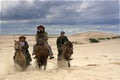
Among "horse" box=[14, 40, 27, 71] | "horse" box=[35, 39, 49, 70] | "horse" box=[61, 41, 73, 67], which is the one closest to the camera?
"horse" box=[14, 40, 27, 71]

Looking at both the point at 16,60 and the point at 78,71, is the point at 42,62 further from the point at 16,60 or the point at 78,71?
the point at 78,71

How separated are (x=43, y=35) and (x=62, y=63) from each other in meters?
2.62

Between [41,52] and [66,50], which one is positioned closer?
[41,52]

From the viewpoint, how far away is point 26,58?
17469 millimetres

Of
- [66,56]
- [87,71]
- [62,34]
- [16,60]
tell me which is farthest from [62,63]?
[87,71]

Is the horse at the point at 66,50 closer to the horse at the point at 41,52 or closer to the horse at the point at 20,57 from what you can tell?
the horse at the point at 41,52

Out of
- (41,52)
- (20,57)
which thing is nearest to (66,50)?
(41,52)

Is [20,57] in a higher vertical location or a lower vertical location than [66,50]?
lower

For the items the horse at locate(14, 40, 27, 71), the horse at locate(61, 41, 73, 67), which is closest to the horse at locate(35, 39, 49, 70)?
the horse at locate(14, 40, 27, 71)

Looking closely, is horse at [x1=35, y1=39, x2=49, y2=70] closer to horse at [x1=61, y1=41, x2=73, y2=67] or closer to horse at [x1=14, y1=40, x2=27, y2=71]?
horse at [x1=14, y1=40, x2=27, y2=71]

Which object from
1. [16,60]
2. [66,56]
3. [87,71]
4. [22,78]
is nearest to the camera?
[22,78]

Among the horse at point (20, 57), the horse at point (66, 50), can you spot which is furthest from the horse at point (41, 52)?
the horse at point (66, 50)

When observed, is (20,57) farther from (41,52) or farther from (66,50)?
(66,50)

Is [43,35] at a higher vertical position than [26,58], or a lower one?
higher
